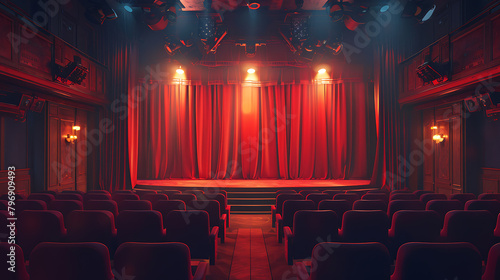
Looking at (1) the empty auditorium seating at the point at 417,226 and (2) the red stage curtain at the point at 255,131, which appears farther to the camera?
(2) the red stage curtain at the point at 255,131

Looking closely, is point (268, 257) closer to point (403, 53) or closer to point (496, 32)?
point (496, 32)

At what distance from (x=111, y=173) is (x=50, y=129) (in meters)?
2.24

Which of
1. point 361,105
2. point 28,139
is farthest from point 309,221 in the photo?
point 361,105

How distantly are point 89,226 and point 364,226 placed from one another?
2.87 m

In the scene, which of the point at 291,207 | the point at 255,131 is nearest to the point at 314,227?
the point at 291,207

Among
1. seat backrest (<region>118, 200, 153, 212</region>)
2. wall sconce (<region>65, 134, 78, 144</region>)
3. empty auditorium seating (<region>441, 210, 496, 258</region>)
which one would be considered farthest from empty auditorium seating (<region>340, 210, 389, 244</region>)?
wall sconce (<region>65, 134, 78, 144</region>)

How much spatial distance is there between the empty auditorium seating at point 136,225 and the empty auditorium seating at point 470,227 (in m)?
3.00

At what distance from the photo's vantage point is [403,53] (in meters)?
8.62

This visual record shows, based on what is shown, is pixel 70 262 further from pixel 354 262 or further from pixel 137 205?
pixel 137 205

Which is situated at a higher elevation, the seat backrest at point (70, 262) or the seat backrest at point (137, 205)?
the seat backrest at point (70, 262)

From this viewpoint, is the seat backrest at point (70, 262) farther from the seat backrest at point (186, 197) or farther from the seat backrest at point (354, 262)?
the seat backrest at point (186, 197)

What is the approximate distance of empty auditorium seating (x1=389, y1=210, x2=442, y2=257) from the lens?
9.59ft

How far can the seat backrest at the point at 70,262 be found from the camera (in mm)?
1725

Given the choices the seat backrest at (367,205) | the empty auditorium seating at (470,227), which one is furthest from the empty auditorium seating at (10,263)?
the empty auditorium seating at (470,227)
